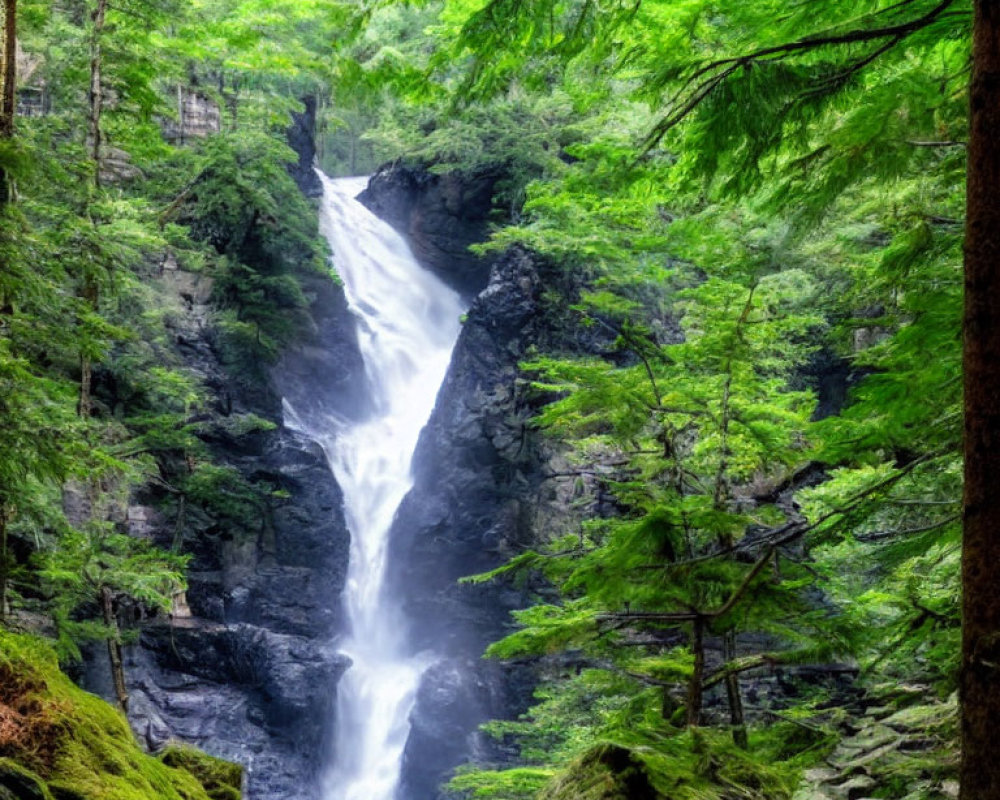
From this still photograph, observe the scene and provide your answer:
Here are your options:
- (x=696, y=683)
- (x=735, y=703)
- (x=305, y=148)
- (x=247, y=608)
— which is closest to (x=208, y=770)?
(x=696, y=683)

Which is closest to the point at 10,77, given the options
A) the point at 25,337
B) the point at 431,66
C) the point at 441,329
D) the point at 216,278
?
the point at 25,337

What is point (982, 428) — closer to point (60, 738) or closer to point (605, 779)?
point (605, 779)

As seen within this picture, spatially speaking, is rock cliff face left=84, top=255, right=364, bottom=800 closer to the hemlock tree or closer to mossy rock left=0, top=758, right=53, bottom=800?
mossy rock left=0, top=758, right=53, bottom=800

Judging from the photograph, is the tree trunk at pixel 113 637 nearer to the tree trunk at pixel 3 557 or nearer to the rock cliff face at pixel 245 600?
the tree trunk at pixel 3 557

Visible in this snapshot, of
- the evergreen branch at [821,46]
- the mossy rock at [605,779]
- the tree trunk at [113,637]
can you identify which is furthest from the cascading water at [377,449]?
the evergreen branch at [821,46]

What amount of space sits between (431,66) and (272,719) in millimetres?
17973

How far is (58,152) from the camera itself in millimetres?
9211

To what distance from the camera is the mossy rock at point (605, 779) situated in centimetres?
446

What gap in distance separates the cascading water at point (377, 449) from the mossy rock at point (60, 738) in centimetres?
1671

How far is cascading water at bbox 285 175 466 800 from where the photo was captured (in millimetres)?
20016

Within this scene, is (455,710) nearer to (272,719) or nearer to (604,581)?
(272,719)

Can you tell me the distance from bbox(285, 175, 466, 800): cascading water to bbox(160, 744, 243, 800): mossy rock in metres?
14.6

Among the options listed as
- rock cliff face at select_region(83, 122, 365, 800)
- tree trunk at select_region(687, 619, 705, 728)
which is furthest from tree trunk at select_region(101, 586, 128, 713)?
tree trunk at select_region(687, 619, 705, 728)

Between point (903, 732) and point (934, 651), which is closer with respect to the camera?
point (934, 651)
